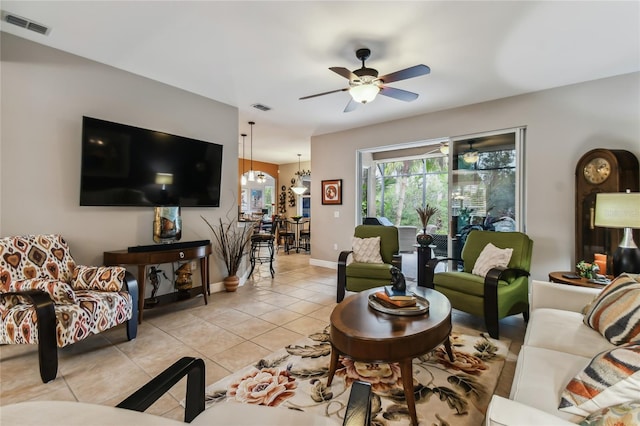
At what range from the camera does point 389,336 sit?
1737mm

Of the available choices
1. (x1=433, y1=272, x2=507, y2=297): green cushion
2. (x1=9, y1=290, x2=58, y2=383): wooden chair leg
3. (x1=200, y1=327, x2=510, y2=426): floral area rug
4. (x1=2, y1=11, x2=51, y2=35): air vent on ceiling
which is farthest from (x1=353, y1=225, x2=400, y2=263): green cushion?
(x1=2, y1=11, x2=51, y2=35): air vent on ceiling

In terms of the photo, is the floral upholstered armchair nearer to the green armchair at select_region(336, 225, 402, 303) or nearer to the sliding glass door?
the green armchair at select_region(336, 225, 402, 303)

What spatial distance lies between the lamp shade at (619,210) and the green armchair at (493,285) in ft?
2.28

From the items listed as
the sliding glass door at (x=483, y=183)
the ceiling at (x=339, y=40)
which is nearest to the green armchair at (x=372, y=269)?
the sliding glass door at (x=483, y=183)

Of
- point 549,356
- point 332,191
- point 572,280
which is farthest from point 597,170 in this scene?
point 332,191

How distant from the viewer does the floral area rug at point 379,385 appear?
1.78 m

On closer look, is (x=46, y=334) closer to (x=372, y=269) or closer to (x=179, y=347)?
(x=179, y=347)

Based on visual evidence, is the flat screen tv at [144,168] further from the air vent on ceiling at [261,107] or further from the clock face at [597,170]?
the clock face at [597,170]

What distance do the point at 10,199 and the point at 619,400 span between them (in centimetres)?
434

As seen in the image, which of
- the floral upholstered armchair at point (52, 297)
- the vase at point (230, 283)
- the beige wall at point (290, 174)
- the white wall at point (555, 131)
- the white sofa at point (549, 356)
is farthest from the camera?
the beige wall at point (290, 174)

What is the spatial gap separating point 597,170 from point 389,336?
3.46 m

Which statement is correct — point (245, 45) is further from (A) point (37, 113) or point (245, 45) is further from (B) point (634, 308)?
(B) point (634, 308)

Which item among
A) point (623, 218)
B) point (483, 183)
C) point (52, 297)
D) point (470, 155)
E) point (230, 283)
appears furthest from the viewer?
point (470, 155)

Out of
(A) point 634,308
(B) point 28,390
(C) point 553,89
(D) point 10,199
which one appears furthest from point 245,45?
(C) point 553,89
